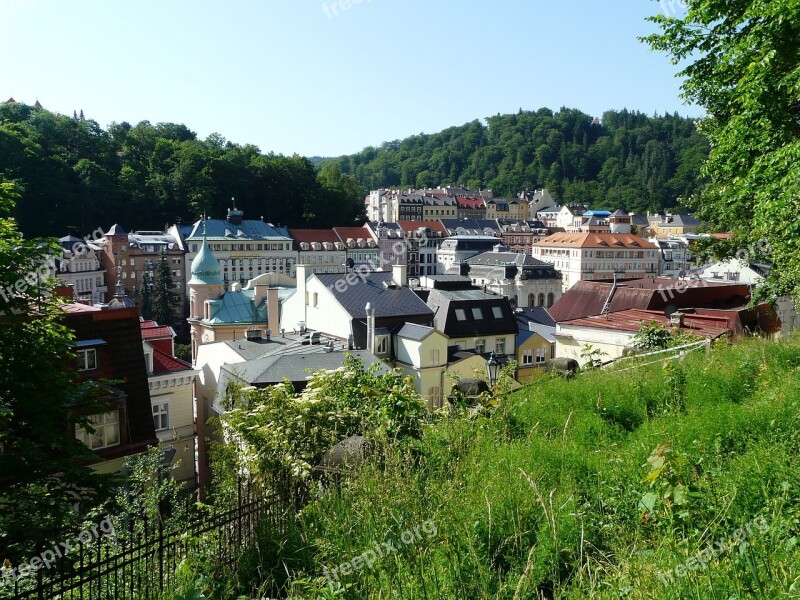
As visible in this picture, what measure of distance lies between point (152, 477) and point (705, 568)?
9.62m

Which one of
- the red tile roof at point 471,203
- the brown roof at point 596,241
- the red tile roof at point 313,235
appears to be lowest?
the brown roof at point 596,241

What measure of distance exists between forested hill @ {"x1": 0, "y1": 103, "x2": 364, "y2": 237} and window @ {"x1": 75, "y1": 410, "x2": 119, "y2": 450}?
7085 centimetres

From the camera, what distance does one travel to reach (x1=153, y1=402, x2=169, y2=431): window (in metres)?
20.6

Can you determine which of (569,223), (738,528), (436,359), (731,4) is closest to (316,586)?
(738,528)

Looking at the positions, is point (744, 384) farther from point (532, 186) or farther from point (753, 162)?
point (532, 186)

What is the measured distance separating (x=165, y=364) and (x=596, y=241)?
80310 mm

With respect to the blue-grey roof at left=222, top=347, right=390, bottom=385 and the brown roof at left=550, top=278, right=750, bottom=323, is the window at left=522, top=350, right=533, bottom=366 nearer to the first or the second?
the brown roof at left=550, top=278, right=750, bottom=323

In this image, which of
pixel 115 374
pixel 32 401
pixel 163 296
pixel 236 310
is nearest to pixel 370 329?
pixel 115 374

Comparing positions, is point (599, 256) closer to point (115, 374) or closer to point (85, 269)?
point (85, 269)

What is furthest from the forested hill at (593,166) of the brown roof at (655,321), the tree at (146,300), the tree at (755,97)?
the tree at (755,97)

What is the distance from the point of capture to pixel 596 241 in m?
93.1

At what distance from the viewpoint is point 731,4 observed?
1123 cm

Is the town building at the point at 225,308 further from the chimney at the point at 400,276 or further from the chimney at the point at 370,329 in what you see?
the chimney at the point at 370,329

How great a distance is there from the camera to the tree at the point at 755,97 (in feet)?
31.8
